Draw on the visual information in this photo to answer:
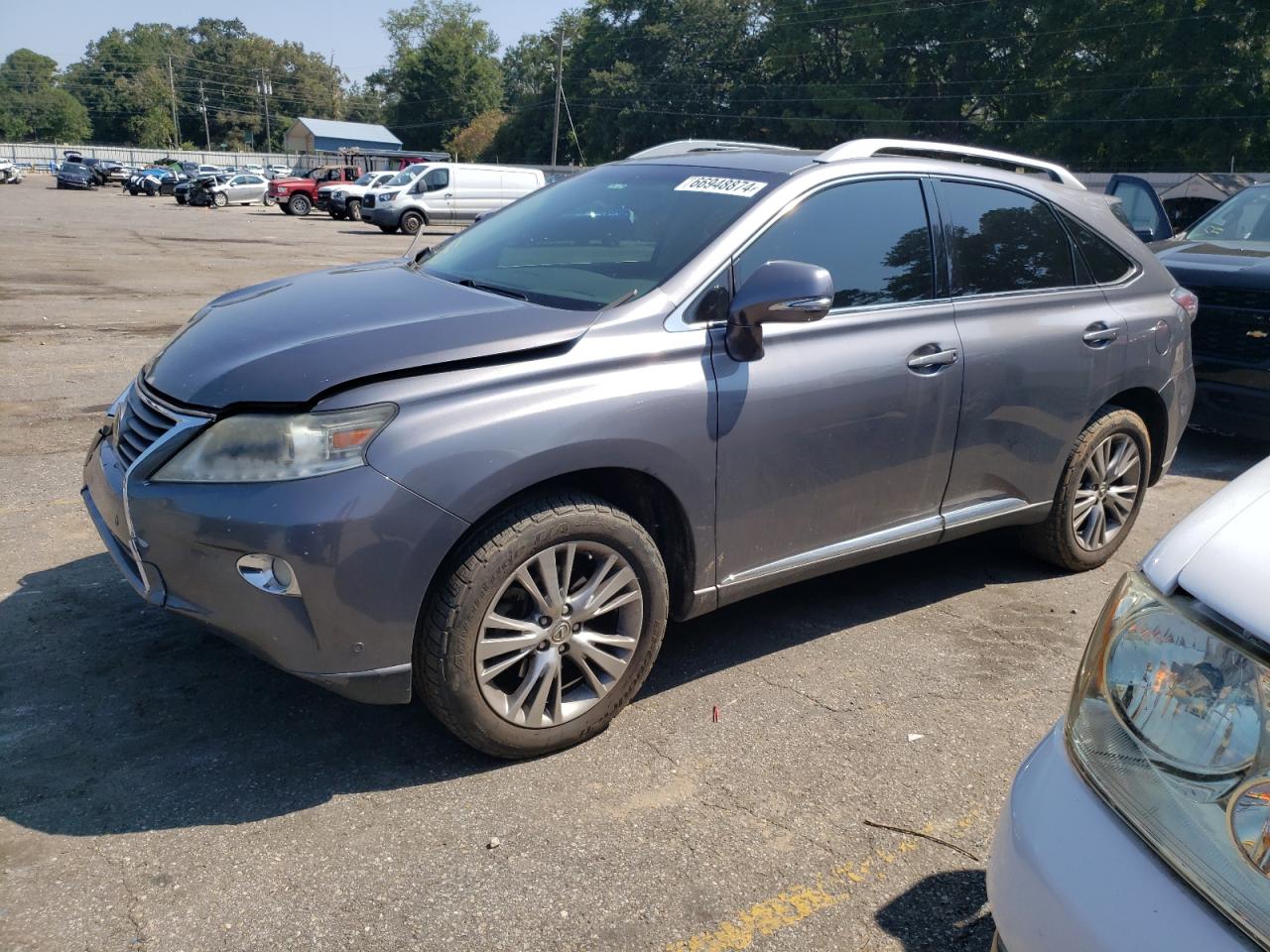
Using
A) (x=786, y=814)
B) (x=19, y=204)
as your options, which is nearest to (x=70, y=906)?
(x=786, y=814)

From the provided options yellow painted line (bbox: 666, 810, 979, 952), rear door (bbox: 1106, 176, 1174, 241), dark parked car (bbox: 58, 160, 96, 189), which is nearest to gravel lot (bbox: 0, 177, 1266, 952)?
yellow painted line (bbox: 666, 810, 979, 952)

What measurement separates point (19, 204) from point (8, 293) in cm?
2748

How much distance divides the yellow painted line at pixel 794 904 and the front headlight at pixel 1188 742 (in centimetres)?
101

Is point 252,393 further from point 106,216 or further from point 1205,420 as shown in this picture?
point 106,216

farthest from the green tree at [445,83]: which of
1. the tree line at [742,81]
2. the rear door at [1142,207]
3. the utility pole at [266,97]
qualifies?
the rear door at [1142,207]

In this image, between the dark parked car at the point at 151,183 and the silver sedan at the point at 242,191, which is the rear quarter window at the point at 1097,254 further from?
the dark parked car at the point at 151,183

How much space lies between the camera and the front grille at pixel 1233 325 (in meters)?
6.42

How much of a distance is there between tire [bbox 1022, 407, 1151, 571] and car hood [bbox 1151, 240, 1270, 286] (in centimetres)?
249

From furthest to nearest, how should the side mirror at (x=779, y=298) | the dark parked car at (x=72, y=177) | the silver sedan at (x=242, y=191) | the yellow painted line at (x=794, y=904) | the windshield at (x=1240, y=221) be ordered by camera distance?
the dark parked car at (x=72, y=177), the silver sedan at (x=242, y=191), the windshield at (x=1240, y=221), the side mirror at (x=779, y=298), the yellow painted line at (x=794, y=904)

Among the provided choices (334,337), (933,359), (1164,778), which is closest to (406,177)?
Result: (933,359)

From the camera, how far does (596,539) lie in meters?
3.04

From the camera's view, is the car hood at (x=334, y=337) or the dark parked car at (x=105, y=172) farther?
the dark parked car at (x=105, y=172)

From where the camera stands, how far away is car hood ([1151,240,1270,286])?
6.57 m

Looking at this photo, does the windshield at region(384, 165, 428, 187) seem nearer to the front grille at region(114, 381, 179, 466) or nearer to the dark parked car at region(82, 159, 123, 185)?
the front grille at region(114, 381, 179, 466)
